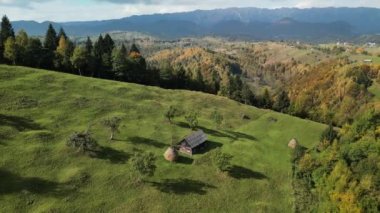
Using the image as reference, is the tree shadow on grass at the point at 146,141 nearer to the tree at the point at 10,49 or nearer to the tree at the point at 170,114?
the tree at the point at 170,114

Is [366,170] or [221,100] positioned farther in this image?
[221,100]

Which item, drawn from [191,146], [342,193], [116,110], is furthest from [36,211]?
[342,193]

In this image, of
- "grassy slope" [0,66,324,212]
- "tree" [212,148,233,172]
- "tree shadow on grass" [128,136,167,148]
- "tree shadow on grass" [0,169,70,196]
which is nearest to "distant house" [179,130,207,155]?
"grassy slope" [0,66,324,212]

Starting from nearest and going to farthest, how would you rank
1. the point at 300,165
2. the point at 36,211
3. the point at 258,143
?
the point at 36,211
the point at 300,165
the point at 258,143

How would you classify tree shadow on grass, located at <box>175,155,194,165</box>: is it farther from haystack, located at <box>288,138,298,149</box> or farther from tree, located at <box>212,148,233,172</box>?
haystack, located at <box>288,138,298,149</box>

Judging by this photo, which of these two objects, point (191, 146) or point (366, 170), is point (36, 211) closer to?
point (191, 146)

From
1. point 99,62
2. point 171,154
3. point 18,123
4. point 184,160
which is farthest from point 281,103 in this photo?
point 18,123

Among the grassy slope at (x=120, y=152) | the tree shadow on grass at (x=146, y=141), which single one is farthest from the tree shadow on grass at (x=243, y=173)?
the tree shadow on grass at (x=146, y=141)
